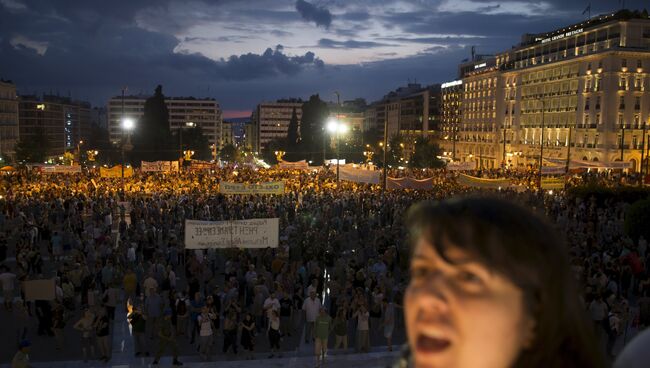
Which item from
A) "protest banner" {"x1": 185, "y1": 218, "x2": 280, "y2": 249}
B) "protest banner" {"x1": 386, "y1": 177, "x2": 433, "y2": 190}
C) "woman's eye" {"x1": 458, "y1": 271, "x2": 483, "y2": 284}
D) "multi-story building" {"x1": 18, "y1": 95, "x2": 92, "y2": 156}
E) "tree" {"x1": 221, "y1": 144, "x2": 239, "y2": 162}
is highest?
"multi-story building" {"x1": 18, "y1": 95, "x2": 92, "y2": 156}

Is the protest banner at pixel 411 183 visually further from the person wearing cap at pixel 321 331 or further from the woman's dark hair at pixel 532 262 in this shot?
the woman's dark hair at pixel 532 262

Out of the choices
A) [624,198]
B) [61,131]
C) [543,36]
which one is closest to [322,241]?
[624,198]

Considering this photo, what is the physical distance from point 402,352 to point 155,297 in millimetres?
11166

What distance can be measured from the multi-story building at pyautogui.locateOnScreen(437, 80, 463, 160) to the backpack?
96.3m

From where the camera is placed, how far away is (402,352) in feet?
4.43

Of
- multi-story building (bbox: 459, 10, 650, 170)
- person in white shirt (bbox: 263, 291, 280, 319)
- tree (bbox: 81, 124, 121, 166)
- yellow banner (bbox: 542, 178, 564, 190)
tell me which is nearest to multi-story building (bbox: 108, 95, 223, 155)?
tree (bbox: 81, 124, 121, 166)

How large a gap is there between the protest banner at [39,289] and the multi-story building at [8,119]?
84.4 m

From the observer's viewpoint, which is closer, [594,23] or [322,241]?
[322,241]

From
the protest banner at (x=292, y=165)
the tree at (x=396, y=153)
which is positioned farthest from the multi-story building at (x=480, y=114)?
the protest banner at (x=292, y=165)

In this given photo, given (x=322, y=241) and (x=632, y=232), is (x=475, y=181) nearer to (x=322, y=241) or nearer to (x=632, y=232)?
(x=632, y=232)

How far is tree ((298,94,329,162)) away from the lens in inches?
3155

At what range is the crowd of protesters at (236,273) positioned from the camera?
11.3m

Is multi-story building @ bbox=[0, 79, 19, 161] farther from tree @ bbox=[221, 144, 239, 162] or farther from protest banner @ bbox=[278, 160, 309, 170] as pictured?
protest banner @ bbox=[278, 160, 309, 170]

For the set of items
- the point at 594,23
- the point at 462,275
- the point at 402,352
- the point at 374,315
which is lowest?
the point at 374,315
